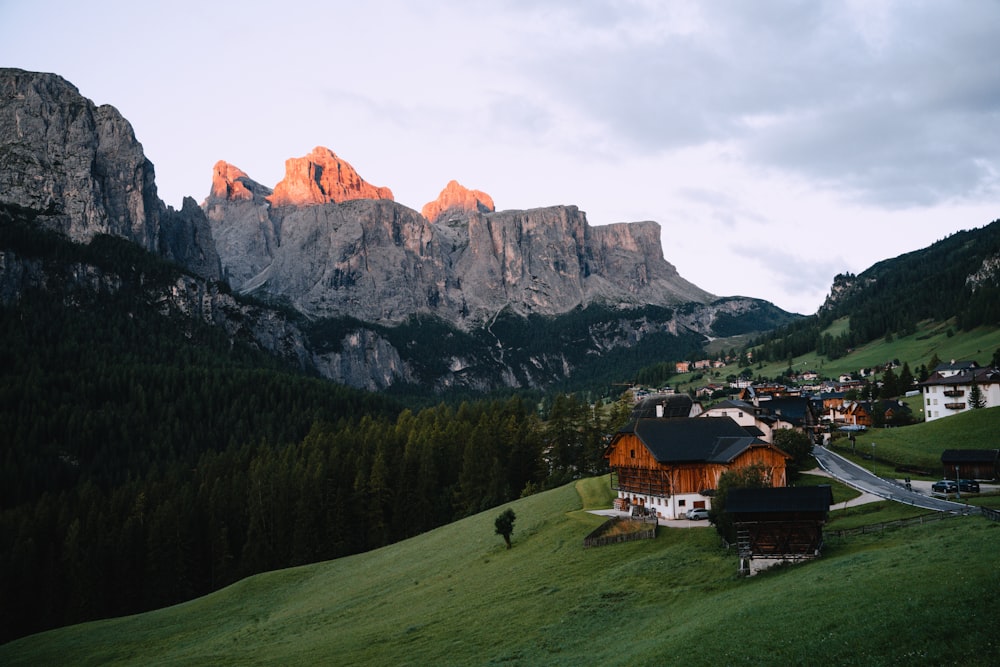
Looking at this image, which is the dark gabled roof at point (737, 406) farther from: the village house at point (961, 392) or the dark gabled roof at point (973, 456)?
the village house at point (961, 392)

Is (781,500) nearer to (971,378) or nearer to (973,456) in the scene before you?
(973,456)

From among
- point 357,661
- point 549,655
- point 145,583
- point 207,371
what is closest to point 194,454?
point 207,371

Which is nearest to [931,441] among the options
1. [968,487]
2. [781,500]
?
[968,487]

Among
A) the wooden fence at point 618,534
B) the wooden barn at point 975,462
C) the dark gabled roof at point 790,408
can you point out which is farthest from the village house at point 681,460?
the dark gabled roof at point 790,408

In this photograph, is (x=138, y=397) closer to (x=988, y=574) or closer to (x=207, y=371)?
(x=207, y=371)

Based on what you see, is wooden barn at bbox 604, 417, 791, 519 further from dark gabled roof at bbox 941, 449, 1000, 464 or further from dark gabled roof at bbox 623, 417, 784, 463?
dark gabled roof at bbox 941, 449, 1000, 464

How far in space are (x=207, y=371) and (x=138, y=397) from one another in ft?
82.3

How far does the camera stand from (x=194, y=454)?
496 ft

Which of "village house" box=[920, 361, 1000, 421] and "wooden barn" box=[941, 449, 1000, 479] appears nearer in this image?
"wooden barn" box=[941, 449, 1000, 479]

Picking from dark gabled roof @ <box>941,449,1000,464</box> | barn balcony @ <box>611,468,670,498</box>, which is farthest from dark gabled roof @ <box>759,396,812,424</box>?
barn balcony @ <box>611,468,670,498</box>

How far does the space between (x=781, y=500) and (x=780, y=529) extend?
1524 mm

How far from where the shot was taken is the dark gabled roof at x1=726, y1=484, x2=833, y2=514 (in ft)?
118

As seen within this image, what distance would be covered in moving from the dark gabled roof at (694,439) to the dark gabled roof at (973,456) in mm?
16445

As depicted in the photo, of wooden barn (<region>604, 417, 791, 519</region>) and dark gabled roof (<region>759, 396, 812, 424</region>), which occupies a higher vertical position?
dark gabled roof (<region>759, 396, 812, 424</region>)
